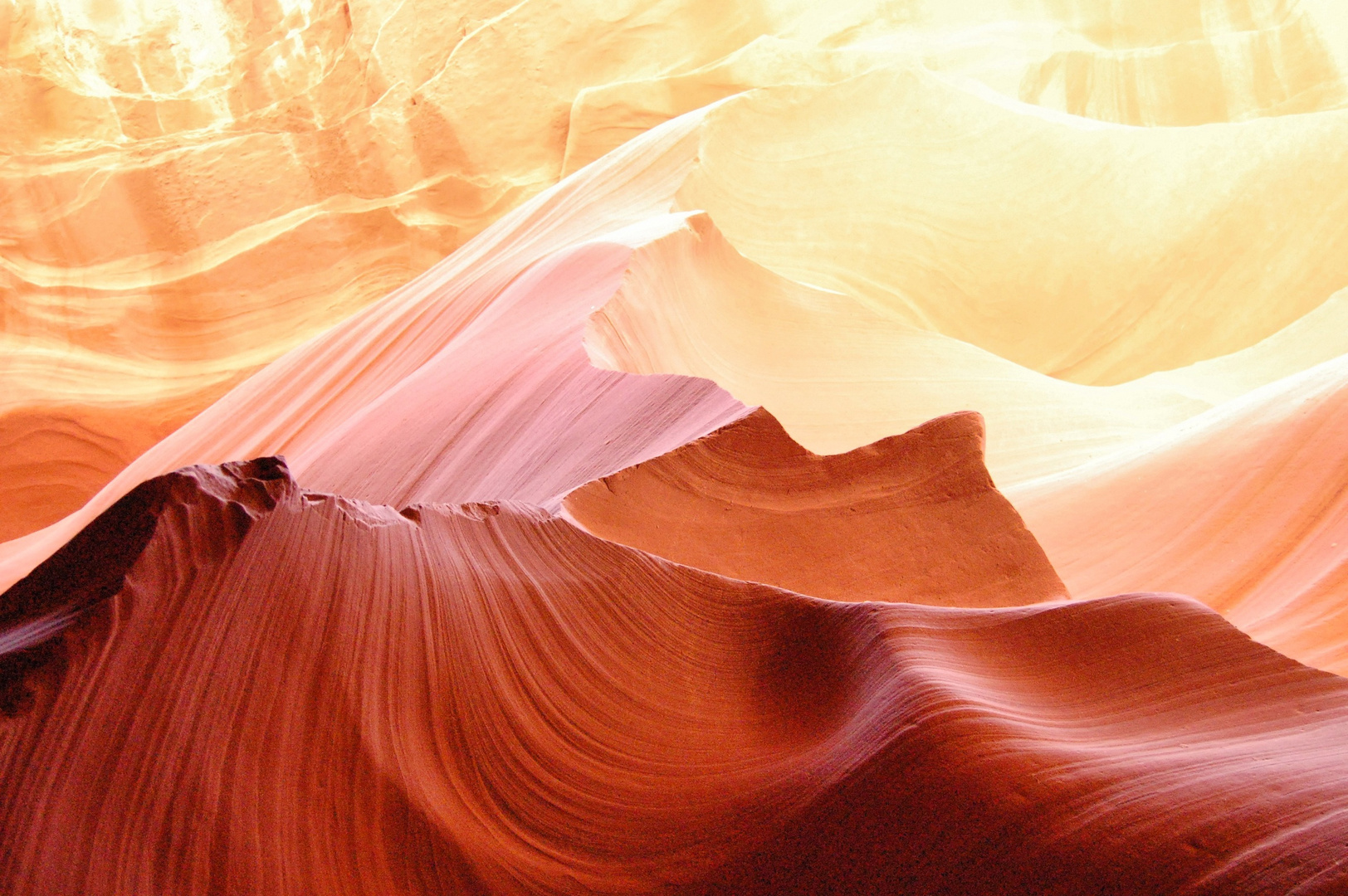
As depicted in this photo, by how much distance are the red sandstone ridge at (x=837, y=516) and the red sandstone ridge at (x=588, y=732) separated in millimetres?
309

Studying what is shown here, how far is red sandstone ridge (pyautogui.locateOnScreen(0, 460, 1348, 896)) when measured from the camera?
2.72 ft

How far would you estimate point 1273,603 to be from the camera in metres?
1.85

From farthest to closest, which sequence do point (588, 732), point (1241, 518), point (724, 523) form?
A: point (1241, 518) → point (724, 523) → point (588, 732)

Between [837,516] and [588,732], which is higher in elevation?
[837,516]

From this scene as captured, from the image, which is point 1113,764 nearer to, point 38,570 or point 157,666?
point 157,666

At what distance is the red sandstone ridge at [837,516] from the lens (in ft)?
5.04

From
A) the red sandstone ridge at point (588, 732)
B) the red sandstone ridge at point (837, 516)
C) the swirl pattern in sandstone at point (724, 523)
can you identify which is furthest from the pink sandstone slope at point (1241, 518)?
the red sandstone ridge at point (588, 732)

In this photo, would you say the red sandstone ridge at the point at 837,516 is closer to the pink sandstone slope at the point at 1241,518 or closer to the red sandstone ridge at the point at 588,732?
the red sandstone ridge at the point at 588,732

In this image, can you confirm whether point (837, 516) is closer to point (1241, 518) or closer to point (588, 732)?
point (588, 732)

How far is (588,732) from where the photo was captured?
1.07 m

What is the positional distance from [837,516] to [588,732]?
71 centimetres

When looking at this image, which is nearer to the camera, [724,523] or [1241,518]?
[724,523]

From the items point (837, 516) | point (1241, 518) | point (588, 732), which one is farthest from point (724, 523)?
point (1241, 518)

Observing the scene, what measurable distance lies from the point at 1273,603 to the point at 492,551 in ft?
4.68
